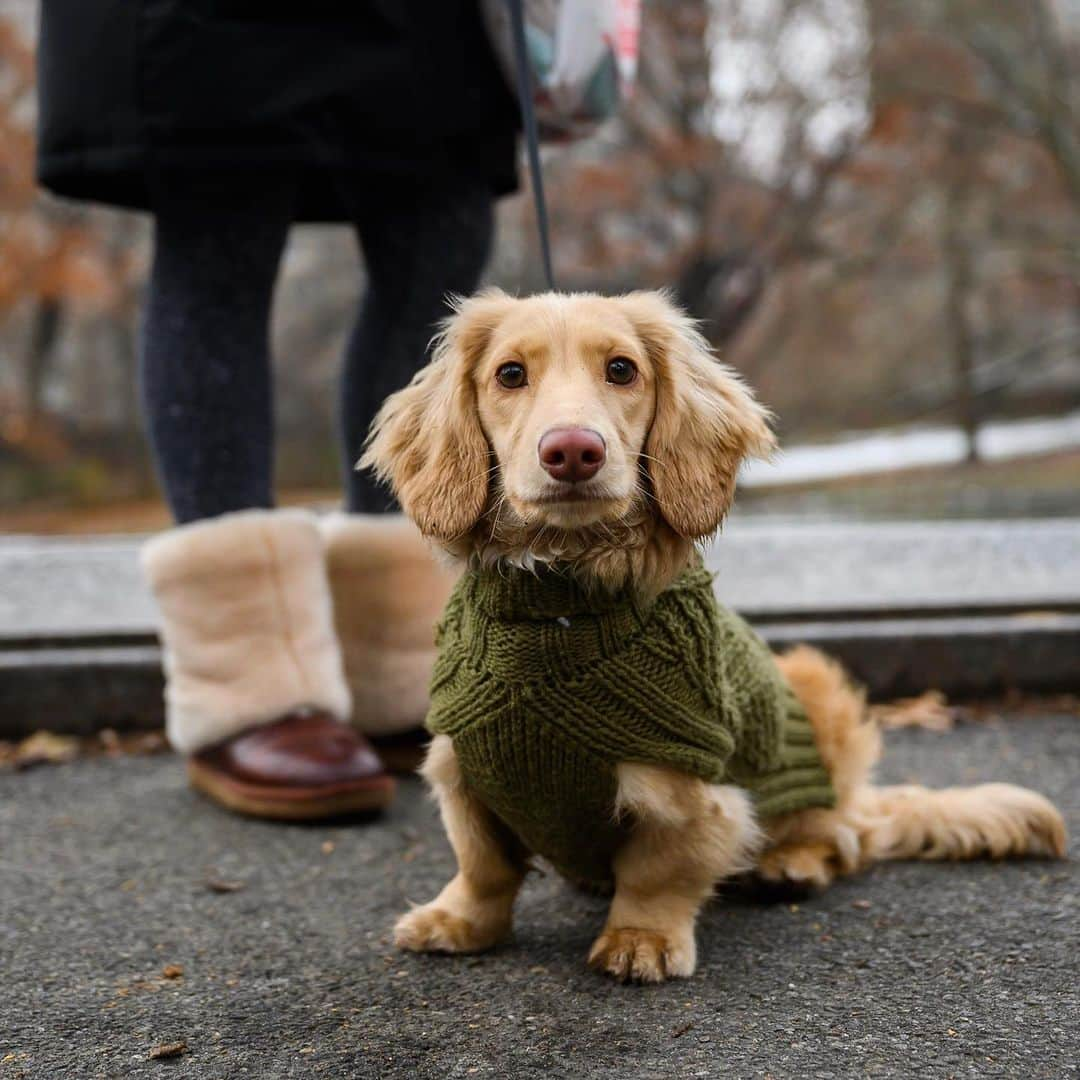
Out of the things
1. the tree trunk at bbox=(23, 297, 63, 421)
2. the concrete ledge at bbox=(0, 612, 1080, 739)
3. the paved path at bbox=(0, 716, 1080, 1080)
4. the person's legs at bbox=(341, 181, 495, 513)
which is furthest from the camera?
the tree trunk at bbox=(23, 297, 63, 421)

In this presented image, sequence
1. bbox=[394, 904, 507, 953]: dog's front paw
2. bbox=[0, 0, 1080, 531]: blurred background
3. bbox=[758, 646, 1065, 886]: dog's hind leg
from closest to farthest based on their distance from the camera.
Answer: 1. bbox=[394, 904, 507, 953]: dog's front paw
2. bbox=[758, 646, 1065, 886]: dog's hind leg
3. bbox=[0, 0, 1080, 531]: blurred background

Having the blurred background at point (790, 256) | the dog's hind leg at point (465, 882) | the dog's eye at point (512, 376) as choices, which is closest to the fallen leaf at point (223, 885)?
the dog's hind leg at point (465, 882)

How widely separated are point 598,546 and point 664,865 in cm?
46

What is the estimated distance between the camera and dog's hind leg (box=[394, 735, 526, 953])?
73.3 inches

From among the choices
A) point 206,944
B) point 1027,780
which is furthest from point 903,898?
point 206,944

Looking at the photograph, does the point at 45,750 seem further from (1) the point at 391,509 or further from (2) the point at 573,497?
(2) the point at 573,497

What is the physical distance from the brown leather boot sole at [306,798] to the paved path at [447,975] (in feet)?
0.12

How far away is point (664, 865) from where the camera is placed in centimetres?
180

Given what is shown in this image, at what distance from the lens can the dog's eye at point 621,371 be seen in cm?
175

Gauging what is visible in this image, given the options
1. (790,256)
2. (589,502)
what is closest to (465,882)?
(589,502)

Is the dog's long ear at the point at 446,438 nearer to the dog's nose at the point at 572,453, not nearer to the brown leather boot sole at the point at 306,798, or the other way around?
the dog's nose at the point at 572,453

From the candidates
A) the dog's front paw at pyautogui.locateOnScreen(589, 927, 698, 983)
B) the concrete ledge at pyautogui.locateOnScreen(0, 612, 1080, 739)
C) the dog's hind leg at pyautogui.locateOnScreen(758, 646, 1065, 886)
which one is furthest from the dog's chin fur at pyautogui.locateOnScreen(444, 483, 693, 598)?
the concrete ledge at pyautogui.locateOnScreen(0, 612, 1080, 739)

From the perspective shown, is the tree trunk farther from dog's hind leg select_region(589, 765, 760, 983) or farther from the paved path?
dog's hind leg select_region(589, 765, 760, 983)

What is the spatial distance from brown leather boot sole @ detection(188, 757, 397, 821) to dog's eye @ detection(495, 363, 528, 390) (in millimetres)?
1020
